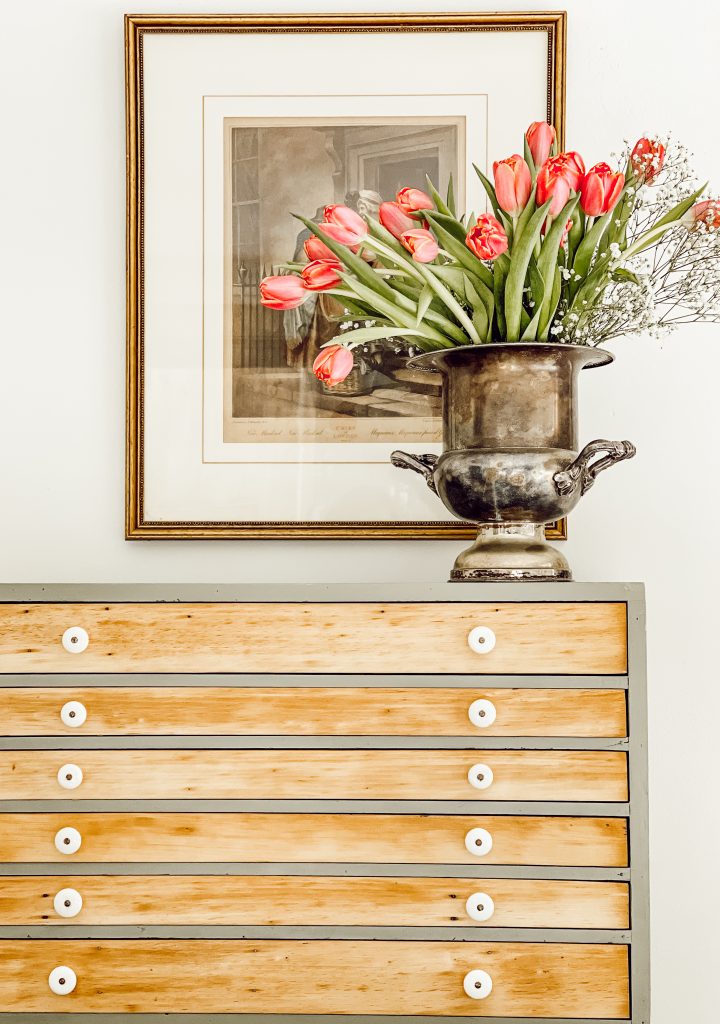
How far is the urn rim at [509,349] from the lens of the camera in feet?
3.93

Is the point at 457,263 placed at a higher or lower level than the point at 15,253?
lower

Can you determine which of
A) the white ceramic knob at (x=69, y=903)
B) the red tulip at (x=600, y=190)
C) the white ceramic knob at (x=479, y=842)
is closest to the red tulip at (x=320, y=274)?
the red tulip at (x=600, y=190)

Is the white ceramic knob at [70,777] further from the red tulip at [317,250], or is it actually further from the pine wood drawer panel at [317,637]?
the red tulip at [317,250]

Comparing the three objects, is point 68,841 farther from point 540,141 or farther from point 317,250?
point 540,141

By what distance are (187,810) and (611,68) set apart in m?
1.47

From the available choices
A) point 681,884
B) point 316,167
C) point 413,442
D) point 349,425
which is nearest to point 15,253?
point 316,167

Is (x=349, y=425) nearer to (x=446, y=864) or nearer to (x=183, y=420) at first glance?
(x=183, y=420)

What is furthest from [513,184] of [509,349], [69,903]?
[69,903]

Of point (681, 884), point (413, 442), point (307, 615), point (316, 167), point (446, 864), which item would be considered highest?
point (316, 167)

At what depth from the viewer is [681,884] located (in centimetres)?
160

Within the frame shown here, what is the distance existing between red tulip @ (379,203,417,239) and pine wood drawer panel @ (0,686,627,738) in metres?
0.65

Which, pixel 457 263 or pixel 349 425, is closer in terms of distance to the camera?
pixel 457 263

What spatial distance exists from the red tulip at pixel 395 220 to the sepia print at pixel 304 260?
0.34 m

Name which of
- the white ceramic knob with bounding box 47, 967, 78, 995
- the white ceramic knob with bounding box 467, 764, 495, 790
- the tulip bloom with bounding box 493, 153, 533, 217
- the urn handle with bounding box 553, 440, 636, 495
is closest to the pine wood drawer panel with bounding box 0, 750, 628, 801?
the white ceramic knob with bounding box 467, 764, 495, 790
